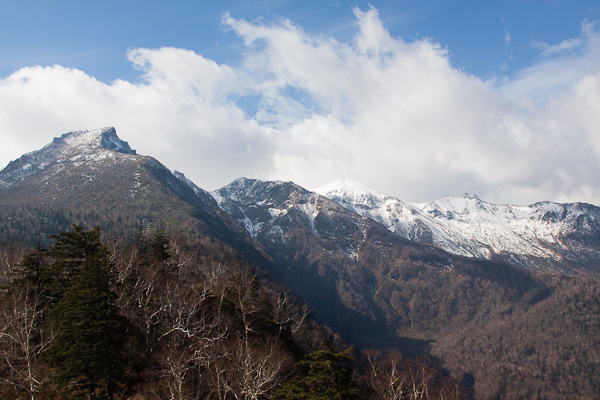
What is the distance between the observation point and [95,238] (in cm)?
4784

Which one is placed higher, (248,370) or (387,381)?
(248,370)

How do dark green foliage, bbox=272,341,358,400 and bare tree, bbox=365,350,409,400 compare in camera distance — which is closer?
dark green foliage, bbox=272,341,358,400

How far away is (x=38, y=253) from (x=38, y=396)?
22.7m

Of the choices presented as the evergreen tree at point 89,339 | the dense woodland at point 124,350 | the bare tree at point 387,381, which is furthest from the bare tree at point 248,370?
the bare tree at point 387,381

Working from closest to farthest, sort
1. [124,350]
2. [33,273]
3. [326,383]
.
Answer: [326,383], [124,350], [33,273]

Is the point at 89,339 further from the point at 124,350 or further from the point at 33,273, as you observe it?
the point at 33,273

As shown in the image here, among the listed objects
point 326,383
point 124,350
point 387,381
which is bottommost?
point 124,350

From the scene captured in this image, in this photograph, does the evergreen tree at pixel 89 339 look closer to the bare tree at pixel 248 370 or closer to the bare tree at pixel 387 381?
the bare tree at pixel 248 370

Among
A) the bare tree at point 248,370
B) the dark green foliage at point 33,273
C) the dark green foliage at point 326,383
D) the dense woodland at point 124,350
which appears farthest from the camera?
the dark green foliage at point 33,273

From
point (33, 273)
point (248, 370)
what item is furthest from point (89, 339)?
point (33, 273)

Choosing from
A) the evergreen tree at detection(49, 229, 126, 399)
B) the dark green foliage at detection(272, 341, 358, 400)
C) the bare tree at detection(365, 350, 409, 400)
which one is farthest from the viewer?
the bare tree at detection(365, 350, 409, 400)

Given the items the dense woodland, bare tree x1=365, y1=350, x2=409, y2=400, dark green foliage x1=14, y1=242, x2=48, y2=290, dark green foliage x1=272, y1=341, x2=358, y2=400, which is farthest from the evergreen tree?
bare tree x1=365, y1=350, x2=409, y2=400

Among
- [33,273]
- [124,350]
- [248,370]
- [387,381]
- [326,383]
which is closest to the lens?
[326,383]

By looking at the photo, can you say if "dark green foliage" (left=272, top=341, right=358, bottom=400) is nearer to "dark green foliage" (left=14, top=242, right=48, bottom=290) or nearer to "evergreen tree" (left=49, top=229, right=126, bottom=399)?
"evergreen tree" (left=49, top=229, right=126, bottom=399)
